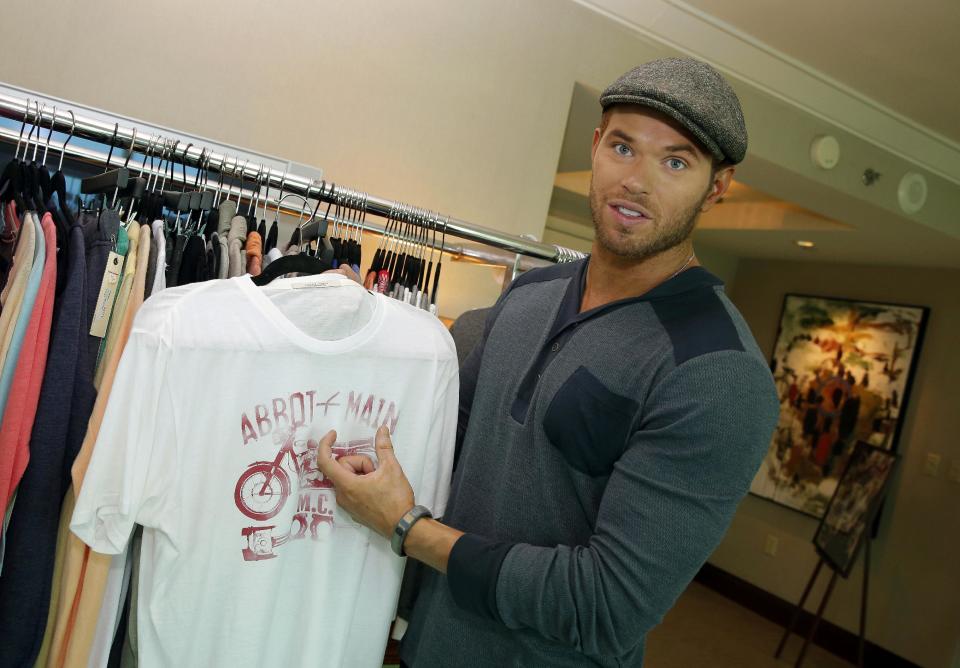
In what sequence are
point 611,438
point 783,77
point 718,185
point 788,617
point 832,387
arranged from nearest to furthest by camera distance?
point 611,438
point 718,185
point 783,77
point 788,617
point 832,387

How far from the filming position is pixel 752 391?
3.14 ft

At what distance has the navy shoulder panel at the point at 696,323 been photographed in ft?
3.26

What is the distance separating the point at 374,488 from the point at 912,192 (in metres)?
3.65

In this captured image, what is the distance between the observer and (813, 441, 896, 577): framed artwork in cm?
436

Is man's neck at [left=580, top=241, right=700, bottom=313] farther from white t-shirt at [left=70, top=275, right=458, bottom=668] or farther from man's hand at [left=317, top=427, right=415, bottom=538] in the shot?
man's hand at [left=317, top=427, right=415, bottom=538]

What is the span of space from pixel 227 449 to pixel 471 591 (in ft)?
1.38

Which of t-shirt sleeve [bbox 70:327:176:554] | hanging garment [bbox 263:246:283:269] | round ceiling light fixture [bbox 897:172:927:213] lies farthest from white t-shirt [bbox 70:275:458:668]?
round ceiling light fixture [bbox 897:172:927:213]

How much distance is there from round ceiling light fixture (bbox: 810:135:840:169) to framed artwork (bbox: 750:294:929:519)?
7.33 feet

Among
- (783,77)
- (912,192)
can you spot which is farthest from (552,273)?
(912,192)

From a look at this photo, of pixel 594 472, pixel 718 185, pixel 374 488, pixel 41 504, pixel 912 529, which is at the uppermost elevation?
pixel 718 185

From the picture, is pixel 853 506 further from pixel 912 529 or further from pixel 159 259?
pixel 159 259

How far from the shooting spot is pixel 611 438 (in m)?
1.04

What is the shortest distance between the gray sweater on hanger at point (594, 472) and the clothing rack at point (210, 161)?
0.40 meters

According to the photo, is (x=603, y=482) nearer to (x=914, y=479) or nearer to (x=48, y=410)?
(x=48, y=410)
